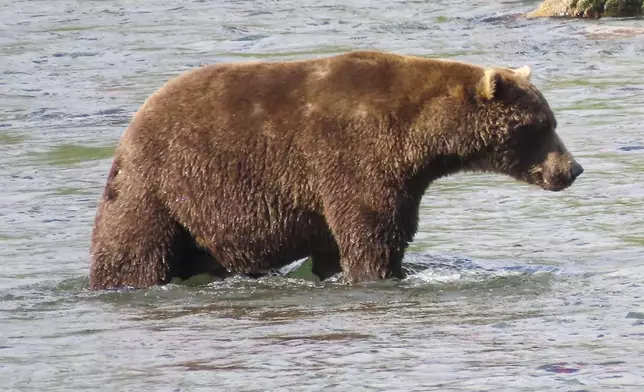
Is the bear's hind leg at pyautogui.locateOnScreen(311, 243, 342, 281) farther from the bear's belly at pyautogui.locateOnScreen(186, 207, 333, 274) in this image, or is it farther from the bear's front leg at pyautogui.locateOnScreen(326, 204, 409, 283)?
the bear's front leg at pyautogui.locateOnScreen(326, 204, 409, 283)

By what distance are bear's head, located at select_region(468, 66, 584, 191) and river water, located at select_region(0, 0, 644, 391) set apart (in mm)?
646

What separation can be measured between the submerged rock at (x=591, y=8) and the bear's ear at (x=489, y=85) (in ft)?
43.5

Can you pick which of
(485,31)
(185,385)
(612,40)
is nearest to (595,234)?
(185,385)

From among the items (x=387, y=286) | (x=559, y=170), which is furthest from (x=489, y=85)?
(x=387, y=286)

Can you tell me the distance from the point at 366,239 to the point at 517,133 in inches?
46.1

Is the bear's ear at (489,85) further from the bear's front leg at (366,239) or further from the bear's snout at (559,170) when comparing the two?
the bear's front leg at (366,239)

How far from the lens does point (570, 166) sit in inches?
389

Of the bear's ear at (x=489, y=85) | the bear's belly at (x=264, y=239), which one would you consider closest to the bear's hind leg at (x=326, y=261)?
the bear's belly at (x=264, y=239)

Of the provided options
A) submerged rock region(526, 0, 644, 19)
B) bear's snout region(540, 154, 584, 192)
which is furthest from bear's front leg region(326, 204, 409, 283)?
submerged rock region(526, 0, 644, 19)

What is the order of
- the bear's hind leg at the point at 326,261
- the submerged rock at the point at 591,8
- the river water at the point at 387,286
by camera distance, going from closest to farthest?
the river water at the point at 387,286, the bear's hind leg at the point at 326,261, the submerged rock at the point at 591,8

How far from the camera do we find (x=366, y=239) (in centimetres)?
943

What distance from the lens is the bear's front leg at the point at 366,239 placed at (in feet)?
30.9

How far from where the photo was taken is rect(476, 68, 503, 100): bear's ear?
9.55m

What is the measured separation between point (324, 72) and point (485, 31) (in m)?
→ 13.2
